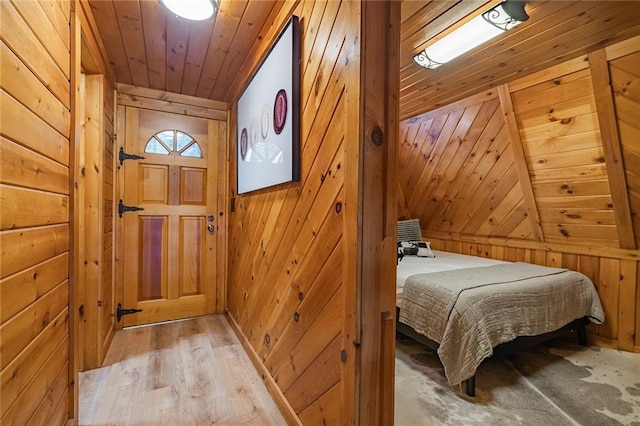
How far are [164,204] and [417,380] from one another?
2659 mm

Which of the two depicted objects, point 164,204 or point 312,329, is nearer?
point 312,329

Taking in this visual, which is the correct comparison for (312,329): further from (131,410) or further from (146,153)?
(146,153)

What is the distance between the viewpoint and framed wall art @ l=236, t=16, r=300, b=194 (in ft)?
4.65

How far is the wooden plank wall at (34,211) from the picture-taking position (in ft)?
2.85

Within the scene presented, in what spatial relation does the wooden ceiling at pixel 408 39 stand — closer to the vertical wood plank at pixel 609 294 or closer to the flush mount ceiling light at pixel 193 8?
the flush mount ceiling light at pixel 193 8

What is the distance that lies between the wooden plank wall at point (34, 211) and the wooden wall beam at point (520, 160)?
10.1ft

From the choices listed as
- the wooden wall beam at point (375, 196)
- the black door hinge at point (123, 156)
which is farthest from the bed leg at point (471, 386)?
the black door hinge at point (123, 156)

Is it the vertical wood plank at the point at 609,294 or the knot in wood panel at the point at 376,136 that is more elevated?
the knot in wood panel at the point at 376,136

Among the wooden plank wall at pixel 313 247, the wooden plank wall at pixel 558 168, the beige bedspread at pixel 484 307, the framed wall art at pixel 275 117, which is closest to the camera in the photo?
the wooden plank wall at pixel 313 247

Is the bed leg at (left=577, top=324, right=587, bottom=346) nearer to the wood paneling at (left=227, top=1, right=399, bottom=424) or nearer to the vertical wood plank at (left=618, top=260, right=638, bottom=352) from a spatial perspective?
the vertical wood plank at (left=618, top=260, right=638, bottom=352)

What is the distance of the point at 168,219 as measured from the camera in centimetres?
283

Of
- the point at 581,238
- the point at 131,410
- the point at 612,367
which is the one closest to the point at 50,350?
the point at 131,410

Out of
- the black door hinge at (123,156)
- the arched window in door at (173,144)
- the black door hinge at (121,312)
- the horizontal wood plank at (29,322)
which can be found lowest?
the black door hinge at (121,312)

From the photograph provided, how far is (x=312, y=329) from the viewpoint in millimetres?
1290
